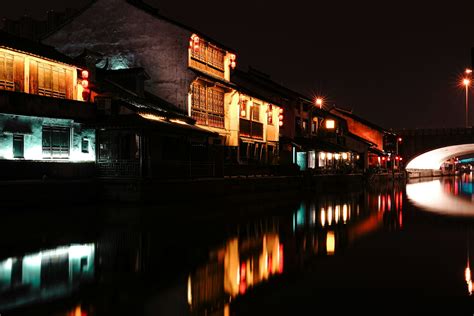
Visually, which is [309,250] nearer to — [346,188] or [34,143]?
[34,143]

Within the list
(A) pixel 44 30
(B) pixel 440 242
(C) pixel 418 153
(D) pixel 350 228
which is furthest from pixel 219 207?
(C) pixel 418 153

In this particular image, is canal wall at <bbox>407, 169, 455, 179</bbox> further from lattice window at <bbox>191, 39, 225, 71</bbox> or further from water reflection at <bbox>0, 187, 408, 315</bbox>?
water reflection at <bbox>0, 187, 408, 315</bbox>

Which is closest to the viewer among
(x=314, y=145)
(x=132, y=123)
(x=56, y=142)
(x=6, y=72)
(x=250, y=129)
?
(x=6, y=72)

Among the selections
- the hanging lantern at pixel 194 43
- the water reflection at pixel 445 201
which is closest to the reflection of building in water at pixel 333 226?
the water reflection at pixel 445 201

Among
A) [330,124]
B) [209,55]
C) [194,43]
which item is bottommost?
[330,124]

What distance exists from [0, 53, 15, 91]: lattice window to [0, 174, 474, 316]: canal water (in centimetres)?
727

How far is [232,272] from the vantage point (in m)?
9.53

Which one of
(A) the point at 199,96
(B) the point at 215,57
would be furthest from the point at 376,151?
(A) the point at 199,96

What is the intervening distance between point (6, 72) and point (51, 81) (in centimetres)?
276

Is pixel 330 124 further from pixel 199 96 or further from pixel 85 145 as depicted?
pixel 85 145

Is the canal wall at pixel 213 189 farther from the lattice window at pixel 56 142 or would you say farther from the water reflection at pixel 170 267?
the water reflection at pixel 170 267

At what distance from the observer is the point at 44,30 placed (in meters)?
39.5

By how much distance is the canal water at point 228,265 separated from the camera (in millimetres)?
7238

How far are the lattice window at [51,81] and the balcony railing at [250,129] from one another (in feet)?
56.2
